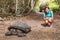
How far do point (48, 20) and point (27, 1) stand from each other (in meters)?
3.39

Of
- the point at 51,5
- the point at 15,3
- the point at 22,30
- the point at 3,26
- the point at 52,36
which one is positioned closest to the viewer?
the point at 52,36

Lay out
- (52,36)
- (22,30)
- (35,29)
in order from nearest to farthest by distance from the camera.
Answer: (52,36), (22,30), (35,29)

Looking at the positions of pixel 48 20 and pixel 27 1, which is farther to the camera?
pixel 27 1

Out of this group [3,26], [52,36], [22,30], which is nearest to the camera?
[52,36]

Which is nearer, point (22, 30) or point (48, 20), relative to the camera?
point (22, 30)

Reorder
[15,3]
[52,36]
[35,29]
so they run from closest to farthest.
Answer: [52,36] → [35,29] → [15,3]

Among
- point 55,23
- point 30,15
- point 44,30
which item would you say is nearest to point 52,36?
point 44,30

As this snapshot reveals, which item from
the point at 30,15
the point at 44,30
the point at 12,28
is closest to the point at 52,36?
the point at 44,30

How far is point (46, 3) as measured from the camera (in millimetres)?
13883

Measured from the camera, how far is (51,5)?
13148mm

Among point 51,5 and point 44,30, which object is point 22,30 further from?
point 51,5

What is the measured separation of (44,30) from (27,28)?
73 cm

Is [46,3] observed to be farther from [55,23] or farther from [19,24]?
[19,24]

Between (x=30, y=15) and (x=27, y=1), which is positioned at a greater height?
(x=27, y=1)
